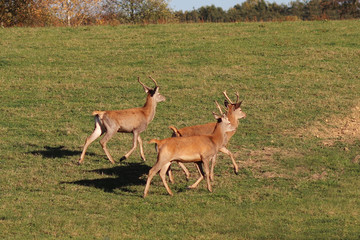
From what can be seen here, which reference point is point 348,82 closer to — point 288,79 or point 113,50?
point 288,79

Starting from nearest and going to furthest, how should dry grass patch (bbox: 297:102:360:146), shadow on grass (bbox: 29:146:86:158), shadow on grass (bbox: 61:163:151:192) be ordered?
shadow on grass (bbox: 61:163:151:192)
shadow on grass (bbox: 29:146:86:158)
dry grass patch (bbox: 297:102:360:146)

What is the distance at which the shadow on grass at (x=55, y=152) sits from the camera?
52.0ft

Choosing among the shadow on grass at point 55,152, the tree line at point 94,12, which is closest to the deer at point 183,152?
the shadow on grass at point 55,152

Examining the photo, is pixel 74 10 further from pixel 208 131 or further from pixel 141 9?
pixel 208 131

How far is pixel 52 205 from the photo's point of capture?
1177cm

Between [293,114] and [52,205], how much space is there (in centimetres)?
1011

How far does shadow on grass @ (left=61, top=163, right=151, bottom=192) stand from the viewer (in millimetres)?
13141

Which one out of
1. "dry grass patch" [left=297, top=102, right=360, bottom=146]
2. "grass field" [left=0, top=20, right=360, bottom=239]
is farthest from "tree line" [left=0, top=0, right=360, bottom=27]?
"dry grass patch" [left=297, top=102, right=360, bottom=146]

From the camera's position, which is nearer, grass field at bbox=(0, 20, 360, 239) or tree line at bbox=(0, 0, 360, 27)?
grass field at bbox=(0, 20, 360, 239)

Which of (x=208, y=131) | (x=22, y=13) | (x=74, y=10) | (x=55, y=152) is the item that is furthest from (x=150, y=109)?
(x=74, y=10)

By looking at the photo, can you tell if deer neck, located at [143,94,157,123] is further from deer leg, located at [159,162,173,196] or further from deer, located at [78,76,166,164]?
deer leg, located at [159,162,173,196]

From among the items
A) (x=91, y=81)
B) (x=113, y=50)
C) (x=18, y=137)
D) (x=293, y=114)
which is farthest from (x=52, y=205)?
(x=113, y=50)

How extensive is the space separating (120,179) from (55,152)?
3.14 m

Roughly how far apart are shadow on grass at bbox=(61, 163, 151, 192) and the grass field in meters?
0.02
